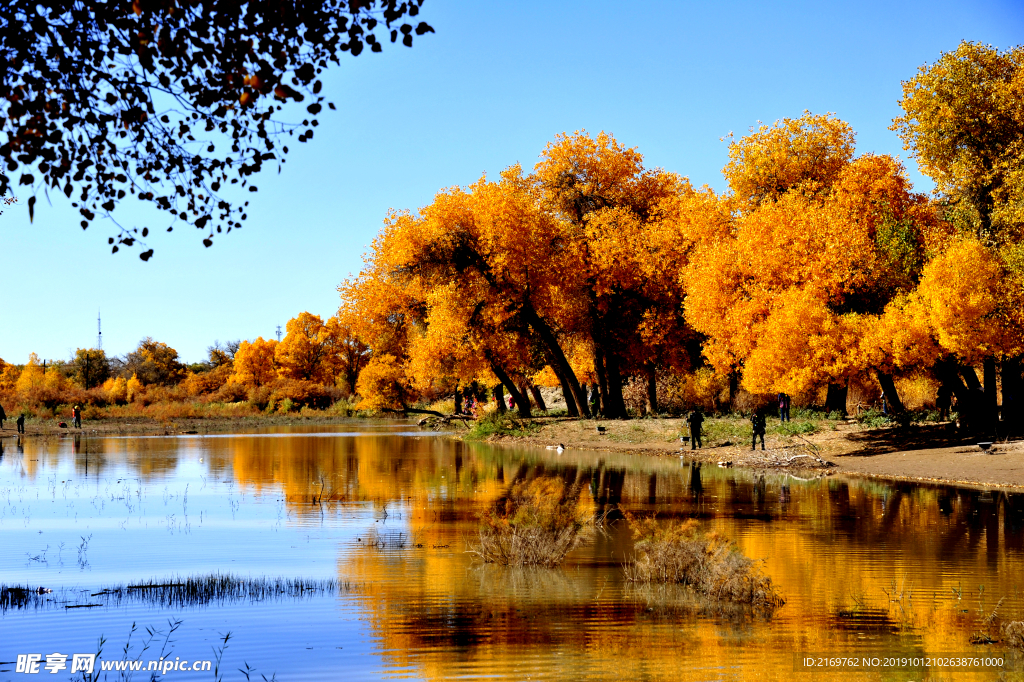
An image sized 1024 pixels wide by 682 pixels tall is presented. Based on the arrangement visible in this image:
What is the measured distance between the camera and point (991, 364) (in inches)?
1345

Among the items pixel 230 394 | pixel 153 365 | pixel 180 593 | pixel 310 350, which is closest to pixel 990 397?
pixel 180 593

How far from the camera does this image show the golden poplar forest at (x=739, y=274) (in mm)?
32656

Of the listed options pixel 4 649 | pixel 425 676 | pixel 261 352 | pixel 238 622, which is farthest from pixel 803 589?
pixel 261 352

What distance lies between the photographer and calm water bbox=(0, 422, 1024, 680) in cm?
979

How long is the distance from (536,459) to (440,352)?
13180mm

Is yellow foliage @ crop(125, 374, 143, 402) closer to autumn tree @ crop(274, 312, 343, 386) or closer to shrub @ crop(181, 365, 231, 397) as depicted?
shrub @ crop(181, 365, 231, 397)

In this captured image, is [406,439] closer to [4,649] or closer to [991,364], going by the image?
[991,364]

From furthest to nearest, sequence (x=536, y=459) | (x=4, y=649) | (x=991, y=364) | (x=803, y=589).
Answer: (x=536, y=459) → (x=991, y=364) → (x=803, y=589) → (x=4, y=649)

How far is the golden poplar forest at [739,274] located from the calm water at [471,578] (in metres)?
7.85

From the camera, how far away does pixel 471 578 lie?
44.8ft

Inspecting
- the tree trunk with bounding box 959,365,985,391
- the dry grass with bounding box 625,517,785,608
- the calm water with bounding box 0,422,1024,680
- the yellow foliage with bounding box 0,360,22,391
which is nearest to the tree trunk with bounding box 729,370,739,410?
the tree trunk with bounding box 959,365,985,391

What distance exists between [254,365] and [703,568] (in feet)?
371

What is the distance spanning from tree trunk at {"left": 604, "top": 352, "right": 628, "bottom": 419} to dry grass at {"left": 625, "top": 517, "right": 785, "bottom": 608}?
3690 cm

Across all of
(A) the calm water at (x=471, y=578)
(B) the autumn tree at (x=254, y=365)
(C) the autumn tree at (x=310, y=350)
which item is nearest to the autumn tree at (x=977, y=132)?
(A) the calm water at (x=471, y=578)
